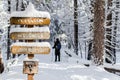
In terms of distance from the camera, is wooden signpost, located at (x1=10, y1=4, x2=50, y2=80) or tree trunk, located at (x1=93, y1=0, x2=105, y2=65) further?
tree trunk, located at (x1=93, y1=0, x2=105, y2=65)

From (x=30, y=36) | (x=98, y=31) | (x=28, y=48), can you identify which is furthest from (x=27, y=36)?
(x=98, y=31)

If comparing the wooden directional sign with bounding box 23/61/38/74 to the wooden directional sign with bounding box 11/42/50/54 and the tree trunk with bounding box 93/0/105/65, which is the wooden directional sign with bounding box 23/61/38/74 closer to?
the wooden directional sign with bounding box 11/42/50/54

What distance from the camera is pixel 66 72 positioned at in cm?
1577

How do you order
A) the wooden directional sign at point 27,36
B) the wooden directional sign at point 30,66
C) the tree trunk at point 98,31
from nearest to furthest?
the wooden directional sign at point 27,36, the wooden directional sign at point 30,66, the tree trunk at point 98,31

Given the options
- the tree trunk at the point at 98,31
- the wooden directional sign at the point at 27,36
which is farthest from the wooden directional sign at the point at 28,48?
the tree trunk at the point at 98,31

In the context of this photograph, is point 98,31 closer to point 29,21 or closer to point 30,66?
point 30,66

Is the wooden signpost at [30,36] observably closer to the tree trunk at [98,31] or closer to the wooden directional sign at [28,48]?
the wooden directional sign at [28,48]

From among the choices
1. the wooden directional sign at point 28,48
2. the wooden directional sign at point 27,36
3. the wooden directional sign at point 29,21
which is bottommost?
the wooden directional sign at point 28,48

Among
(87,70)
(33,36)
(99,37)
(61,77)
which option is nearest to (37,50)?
(33,36)

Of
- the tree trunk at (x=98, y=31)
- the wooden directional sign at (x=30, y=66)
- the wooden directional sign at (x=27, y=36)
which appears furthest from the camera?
the tree trunk at (x=98, y=31)

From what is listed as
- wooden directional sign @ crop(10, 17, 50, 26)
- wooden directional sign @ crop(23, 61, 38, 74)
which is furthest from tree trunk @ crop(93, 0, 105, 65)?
wooden directional sign @ crop(10, 17, 50, 26)

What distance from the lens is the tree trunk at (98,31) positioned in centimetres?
1844

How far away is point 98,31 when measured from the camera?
60.6ft

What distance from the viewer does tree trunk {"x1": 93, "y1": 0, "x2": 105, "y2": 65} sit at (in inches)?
726
